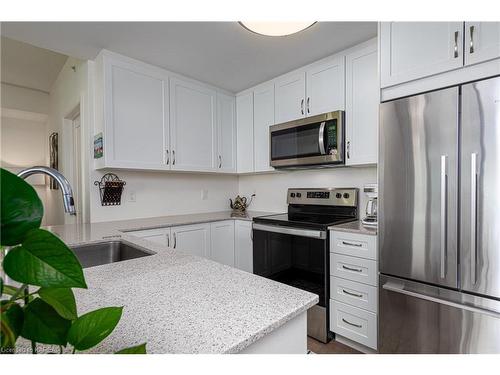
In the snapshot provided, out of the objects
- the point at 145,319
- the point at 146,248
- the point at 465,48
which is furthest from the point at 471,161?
the point at 146,248

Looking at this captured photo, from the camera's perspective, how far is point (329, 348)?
1857 mm

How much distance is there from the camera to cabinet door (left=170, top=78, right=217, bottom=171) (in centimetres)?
256

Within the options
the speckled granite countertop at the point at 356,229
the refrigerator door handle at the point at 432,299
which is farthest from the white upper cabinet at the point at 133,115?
the refrigerator door handle at the point at 432,299

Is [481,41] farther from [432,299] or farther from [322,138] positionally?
[432,299]

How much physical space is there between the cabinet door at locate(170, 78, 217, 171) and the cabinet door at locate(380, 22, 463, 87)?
1771mm

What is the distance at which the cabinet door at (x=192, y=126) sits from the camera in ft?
8.41

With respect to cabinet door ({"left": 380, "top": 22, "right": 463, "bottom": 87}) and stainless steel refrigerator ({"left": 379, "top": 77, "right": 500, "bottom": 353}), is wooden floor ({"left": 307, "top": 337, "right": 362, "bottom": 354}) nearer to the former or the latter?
stainless steel refrigerator ({"left": 379, "top": 77, "right": 500, "bottom": 353})

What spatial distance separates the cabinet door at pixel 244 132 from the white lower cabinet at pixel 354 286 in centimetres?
145

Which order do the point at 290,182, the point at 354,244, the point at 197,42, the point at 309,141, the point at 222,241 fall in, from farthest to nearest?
the point at 290,182 < the point at 222,241 < the point at 309,141 < the point at 197,42 < the point at 354,244

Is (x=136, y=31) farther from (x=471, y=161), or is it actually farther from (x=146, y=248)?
(x=471, y=161)

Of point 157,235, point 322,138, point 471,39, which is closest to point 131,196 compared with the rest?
point 157,235

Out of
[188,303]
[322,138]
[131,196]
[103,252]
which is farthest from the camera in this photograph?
[131,196]

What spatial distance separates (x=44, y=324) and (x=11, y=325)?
0.10 feet

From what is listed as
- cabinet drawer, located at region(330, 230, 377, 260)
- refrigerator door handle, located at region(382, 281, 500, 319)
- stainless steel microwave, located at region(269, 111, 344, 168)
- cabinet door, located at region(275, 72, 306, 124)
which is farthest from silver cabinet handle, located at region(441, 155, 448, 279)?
cabinet door, located at region(275, 72, 306, 124)
